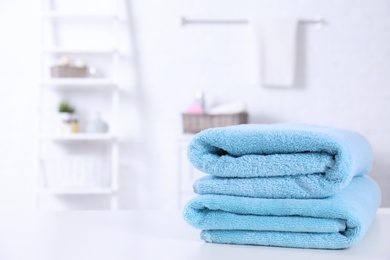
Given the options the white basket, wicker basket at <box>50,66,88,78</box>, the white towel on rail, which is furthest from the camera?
the white towel on rail

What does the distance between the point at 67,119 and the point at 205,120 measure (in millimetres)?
701

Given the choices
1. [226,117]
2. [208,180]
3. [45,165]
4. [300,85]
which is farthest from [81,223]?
[300,85]

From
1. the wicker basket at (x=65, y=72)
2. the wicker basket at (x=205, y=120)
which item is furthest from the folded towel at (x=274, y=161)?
the wicker basket at (x=65, y=72)

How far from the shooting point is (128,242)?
2.06 ft

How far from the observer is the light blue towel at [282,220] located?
599 mm

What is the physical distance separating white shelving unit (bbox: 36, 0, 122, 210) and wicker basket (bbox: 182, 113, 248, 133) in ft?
1.18

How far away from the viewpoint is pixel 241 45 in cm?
312

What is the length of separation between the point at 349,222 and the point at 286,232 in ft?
0.22

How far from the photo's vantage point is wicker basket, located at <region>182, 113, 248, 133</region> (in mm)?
2820

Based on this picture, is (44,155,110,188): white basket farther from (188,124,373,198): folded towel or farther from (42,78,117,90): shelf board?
(188,124,373,198): folded towel

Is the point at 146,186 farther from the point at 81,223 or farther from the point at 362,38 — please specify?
the point at 81,223

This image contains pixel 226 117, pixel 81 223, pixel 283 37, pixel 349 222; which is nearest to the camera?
pixel 349 222

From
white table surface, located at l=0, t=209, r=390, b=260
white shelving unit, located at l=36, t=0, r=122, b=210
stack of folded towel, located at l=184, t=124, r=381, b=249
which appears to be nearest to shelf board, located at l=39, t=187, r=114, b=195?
white shelving unit, located at l=36, t=0, r=122, b=210

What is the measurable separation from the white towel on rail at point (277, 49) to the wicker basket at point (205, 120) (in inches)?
12.0
